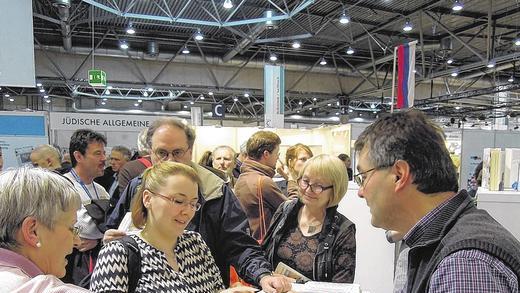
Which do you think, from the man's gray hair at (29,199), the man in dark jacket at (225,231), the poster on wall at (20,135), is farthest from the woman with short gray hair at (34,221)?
the poster on wall at (20,135)

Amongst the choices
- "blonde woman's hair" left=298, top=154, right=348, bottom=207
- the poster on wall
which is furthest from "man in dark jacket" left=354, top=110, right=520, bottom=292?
the poster on wall

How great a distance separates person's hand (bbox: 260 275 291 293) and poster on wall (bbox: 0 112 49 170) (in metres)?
4.20

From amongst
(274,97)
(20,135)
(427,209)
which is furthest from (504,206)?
(20,135)

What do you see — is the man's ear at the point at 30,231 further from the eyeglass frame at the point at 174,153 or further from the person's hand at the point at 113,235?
the eyeglass frame at the point at 174,153

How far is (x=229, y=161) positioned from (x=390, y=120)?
3.53 metres

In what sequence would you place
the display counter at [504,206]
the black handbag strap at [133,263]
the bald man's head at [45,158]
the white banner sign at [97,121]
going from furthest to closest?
the white banner sign at [97,121] → the bald man's head at [45,158] → the display counter at [504,206] → the black handbag strap at [133,263]

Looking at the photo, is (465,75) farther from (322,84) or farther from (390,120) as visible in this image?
(390,120)

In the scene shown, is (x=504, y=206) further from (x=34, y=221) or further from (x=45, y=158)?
(x=45, y=158)

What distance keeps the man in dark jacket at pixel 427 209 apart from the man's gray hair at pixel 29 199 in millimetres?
816

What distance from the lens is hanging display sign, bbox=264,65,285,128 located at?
25.0ft

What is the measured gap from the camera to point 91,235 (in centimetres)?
219

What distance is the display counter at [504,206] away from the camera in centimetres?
321

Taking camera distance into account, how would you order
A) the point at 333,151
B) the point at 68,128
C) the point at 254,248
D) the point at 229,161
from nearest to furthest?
the point at 254,248, the point at 229,161, the point at 68,128, the point at 333,151

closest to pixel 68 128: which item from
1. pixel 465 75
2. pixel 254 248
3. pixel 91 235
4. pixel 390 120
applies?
pixel 91 235
